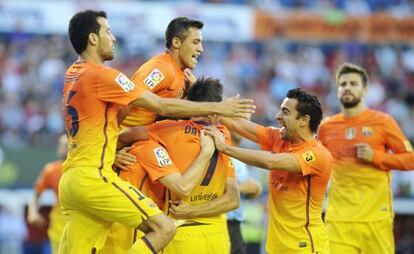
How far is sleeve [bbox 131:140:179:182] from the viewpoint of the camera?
7.96 m

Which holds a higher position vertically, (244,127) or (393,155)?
(244,127)

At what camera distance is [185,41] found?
344 inches

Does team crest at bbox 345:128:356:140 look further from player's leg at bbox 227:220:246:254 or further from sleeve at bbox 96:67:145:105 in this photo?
sleeve at bbox 96:67:145:105

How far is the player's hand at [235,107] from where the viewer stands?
26.2 feet

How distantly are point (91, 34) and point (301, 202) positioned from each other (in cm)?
247

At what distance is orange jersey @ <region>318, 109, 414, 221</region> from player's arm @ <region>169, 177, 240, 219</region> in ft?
8.57

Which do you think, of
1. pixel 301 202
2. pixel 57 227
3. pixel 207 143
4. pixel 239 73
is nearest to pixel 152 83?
pixel 207 143

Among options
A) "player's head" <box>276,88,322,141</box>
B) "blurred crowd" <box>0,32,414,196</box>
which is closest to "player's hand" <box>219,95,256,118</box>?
"player's head" <box>276,88,322,141</box>

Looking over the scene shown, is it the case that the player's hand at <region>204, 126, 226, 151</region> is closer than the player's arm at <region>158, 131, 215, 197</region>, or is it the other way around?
the player's arm at <region>158, 131, 215, 197</region>

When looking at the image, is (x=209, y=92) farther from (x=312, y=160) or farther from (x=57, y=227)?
(x=57, y=227)

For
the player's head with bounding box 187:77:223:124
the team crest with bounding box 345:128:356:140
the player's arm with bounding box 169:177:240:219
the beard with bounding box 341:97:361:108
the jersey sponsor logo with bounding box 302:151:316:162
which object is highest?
the player's head with bounding box 187:77:223:124

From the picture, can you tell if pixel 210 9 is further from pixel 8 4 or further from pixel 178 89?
pixel 178 89

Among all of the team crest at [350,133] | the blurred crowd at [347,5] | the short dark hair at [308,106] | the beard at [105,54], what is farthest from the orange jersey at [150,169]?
the blurred crowd at [347,5]

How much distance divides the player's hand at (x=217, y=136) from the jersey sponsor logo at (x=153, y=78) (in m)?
0.62
